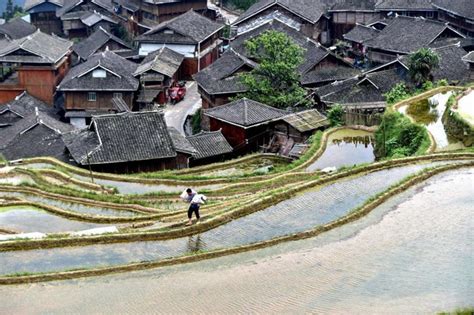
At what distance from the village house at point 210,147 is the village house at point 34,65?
17.9 meters

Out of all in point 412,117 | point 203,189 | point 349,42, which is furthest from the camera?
point 349,42

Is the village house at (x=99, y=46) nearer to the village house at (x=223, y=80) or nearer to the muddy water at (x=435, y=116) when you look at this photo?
Answer: the village house at (x=223, y=80)

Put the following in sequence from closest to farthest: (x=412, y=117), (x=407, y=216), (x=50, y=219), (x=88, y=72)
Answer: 1. (x=407, y=216)
2. (x=50, y=219)
3. (x=412, y=117)
4. (x=88, y=72)

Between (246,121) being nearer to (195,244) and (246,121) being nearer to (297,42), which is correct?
(297,42)

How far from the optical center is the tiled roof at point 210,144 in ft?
109

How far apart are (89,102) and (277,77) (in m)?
13.6

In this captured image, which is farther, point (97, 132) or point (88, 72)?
point (88, 72)

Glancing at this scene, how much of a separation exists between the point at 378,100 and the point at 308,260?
21.2 metres

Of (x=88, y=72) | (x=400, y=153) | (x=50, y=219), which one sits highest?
(x=88, y=72)

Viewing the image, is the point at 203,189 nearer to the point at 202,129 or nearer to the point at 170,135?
the point at 170,135

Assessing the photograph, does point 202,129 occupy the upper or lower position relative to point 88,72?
lower

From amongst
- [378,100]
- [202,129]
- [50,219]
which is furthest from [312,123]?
[50,219]

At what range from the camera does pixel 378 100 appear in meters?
36.4

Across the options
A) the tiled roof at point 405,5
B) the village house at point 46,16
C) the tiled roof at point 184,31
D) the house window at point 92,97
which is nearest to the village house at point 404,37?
the tiled roof at point 405,5
